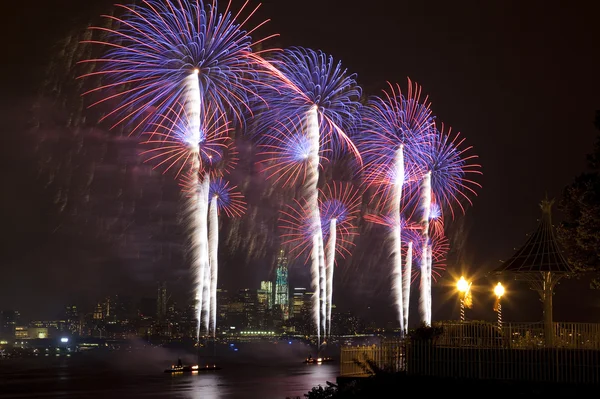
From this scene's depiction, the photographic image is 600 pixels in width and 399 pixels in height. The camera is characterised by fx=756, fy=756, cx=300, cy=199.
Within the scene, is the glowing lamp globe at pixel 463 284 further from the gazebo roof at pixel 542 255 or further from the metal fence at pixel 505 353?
the metal fence at pixel 505 353

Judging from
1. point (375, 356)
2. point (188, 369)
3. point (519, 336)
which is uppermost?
point (519, 336)

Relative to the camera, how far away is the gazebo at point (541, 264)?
93.9 feet

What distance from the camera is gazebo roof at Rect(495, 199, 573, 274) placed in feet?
93.9

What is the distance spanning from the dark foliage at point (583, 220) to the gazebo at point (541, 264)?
0.45m

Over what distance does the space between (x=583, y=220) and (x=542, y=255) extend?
96.9 inches

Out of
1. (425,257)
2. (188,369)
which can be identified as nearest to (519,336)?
(425,257)

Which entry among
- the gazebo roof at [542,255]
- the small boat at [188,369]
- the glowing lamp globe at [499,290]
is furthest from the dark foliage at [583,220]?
the small boat at [188,369]

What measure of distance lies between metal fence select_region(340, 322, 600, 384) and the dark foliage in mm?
3122

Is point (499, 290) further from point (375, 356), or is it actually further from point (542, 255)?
point (375, 356)

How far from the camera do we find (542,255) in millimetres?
28953

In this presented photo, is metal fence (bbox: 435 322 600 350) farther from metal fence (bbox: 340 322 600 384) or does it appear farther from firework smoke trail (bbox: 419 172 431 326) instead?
firework smoke trail (bbox: 419 172 431 326)

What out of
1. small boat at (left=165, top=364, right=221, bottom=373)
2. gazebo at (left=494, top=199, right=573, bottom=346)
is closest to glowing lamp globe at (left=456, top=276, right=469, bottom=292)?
gazebo at (left=494, top=199, right=573, bottom=346)

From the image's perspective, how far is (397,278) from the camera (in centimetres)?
5372

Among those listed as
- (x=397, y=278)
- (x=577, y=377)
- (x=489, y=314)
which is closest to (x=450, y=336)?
(x=577, y=377)
